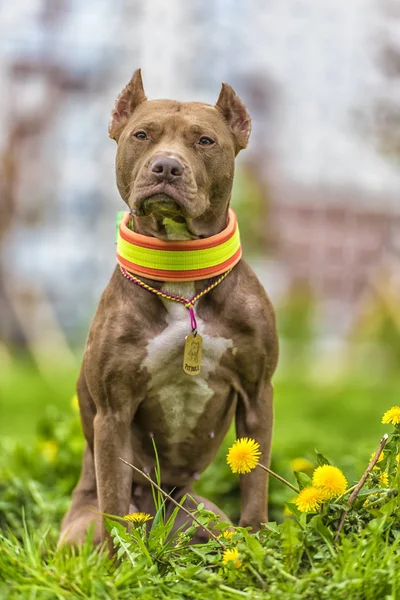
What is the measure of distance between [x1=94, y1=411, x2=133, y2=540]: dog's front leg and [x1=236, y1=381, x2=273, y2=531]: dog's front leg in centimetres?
39

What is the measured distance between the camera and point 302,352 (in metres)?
11.3

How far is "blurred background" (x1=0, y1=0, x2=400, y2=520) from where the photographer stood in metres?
12.8

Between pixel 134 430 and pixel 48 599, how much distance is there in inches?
40.9

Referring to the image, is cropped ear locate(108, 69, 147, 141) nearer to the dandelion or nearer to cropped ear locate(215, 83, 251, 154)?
cropped ear locate(215, 83, 251, 154)

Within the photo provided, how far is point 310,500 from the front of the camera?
2.56 metres

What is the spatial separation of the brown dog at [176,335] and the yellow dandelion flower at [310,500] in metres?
0.67

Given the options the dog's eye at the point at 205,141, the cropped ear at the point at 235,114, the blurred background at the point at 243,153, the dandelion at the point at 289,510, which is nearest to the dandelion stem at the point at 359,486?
the dandelion at the point at 289,510

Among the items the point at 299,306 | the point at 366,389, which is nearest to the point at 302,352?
the point at 299,306

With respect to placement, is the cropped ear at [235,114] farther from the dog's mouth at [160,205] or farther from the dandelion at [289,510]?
the dandelion at [289,510]

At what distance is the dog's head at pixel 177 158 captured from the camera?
2873 millimetres

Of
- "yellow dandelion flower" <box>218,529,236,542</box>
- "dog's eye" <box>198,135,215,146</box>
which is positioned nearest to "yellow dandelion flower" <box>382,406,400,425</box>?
"yellow dandelion flower" <box>218,529,236,542</box>

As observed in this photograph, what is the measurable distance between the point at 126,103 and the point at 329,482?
146 cm

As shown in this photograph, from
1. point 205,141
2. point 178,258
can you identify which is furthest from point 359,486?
point 205,141

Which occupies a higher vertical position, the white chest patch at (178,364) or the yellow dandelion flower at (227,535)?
the white chest patch at (178,364)
